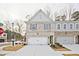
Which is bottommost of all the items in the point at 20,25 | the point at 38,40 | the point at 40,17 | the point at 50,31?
the point at 38,40

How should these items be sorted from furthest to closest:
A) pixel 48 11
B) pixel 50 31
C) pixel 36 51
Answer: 1. pixel 50 31
2. pixel 48 11
3. pixel 36 51

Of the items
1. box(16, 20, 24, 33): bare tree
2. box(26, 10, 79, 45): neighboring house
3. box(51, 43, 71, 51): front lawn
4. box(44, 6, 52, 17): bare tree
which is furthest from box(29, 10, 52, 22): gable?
box(51, 43, 71, 51): front lawn

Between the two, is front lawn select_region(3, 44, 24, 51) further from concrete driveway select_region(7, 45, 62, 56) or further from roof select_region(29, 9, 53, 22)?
roof select_region(29, 9, 53, 22)

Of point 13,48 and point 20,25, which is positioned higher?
point 20,25

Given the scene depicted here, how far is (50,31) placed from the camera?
367 inches

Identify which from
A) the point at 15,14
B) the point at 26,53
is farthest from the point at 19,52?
the point at 15,14

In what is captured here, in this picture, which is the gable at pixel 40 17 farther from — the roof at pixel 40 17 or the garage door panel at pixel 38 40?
the garage door panel at pixel 38 40

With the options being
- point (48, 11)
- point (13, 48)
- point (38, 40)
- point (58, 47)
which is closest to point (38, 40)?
point (38, 40)

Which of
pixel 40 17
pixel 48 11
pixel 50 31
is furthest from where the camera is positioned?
pixel 50 31

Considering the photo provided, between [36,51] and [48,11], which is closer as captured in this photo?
[36,51]

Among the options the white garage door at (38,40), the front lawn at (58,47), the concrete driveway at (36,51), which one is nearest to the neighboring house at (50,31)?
the white garage door at (38,40)

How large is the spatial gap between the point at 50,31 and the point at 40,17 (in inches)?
23.8

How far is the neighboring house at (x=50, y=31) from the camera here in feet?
30.1

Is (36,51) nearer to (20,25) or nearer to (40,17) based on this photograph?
(20,25)
